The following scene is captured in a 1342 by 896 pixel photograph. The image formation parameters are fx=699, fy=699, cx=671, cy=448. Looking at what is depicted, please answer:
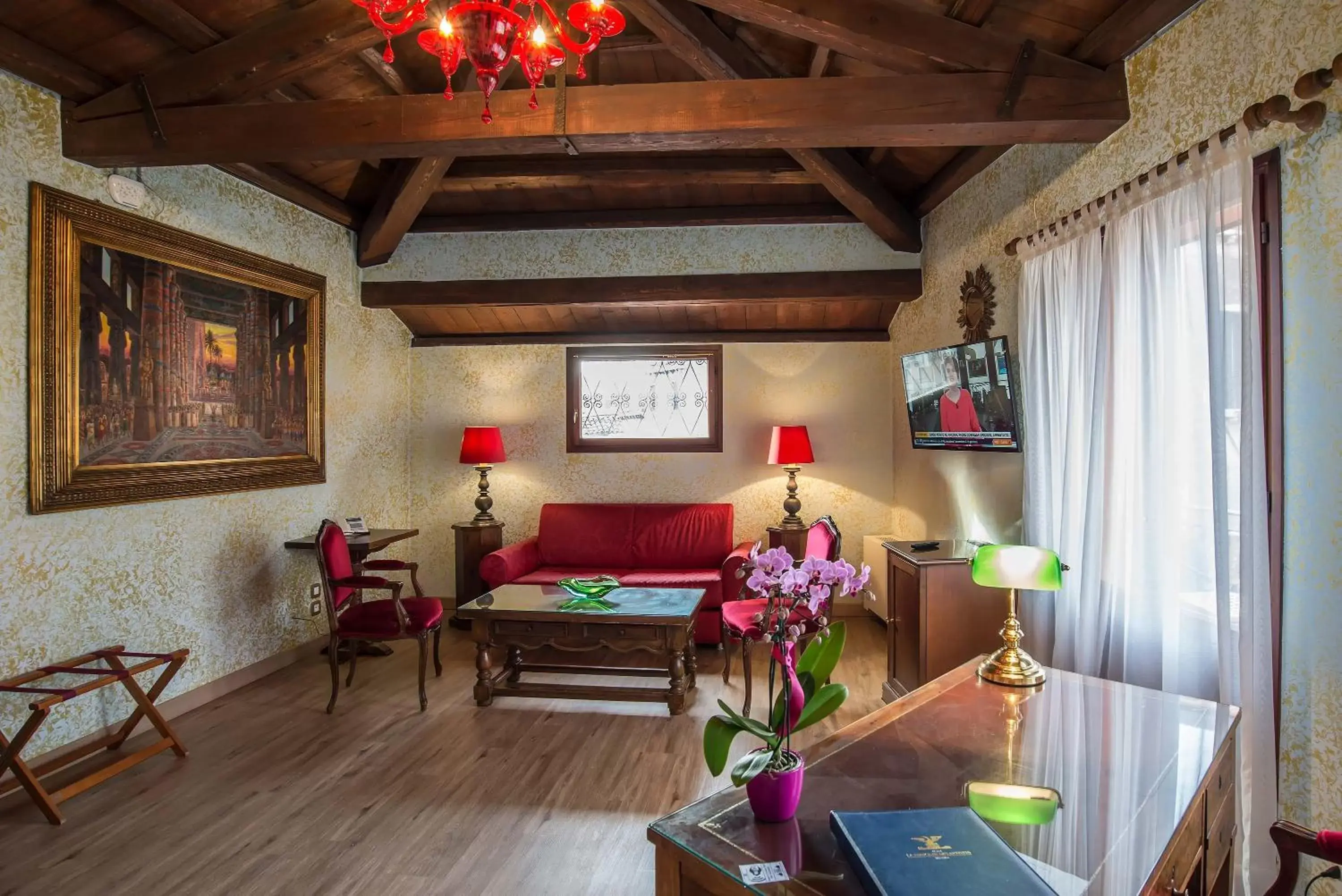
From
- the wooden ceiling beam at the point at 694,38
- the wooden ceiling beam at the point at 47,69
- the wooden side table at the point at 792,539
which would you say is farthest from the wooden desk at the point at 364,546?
the wooden ceiling beam at the point at 694,38

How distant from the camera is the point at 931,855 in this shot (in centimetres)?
113

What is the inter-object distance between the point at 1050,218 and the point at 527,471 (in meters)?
4.14

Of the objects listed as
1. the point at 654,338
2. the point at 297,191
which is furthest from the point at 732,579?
the point at 297,191

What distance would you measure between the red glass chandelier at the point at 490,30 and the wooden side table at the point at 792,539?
3.78 m

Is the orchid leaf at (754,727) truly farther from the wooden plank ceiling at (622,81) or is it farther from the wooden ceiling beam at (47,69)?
the wooden ceiling beam at (47,69)

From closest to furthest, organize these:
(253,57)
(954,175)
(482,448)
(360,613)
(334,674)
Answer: (253,57)
(334,674)
(360,613)
(954,175)
(482,448)

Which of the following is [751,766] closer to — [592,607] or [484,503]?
[592,607]

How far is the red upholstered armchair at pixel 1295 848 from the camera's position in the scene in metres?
1.21

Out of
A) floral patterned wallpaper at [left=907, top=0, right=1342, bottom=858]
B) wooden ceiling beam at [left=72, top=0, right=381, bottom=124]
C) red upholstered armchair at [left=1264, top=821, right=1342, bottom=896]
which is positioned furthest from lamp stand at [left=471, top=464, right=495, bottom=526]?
red upholstered armchair at [left=1264, top=821, right=1342, bottom=896]

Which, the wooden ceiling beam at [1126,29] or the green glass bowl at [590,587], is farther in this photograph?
the green glass bowl at [590,587]

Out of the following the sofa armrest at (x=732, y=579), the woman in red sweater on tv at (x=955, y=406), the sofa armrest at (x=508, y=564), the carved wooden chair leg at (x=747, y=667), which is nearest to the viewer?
the carved wooden chair leg at (x=747, y=667)

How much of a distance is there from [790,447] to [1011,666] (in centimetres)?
329

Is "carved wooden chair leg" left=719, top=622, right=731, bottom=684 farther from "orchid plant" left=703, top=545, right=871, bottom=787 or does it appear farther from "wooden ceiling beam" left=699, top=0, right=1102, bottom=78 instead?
"wooden ceiling beam" left=699, top=0, right=1102, bottom=78

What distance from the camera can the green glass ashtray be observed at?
3727mm
